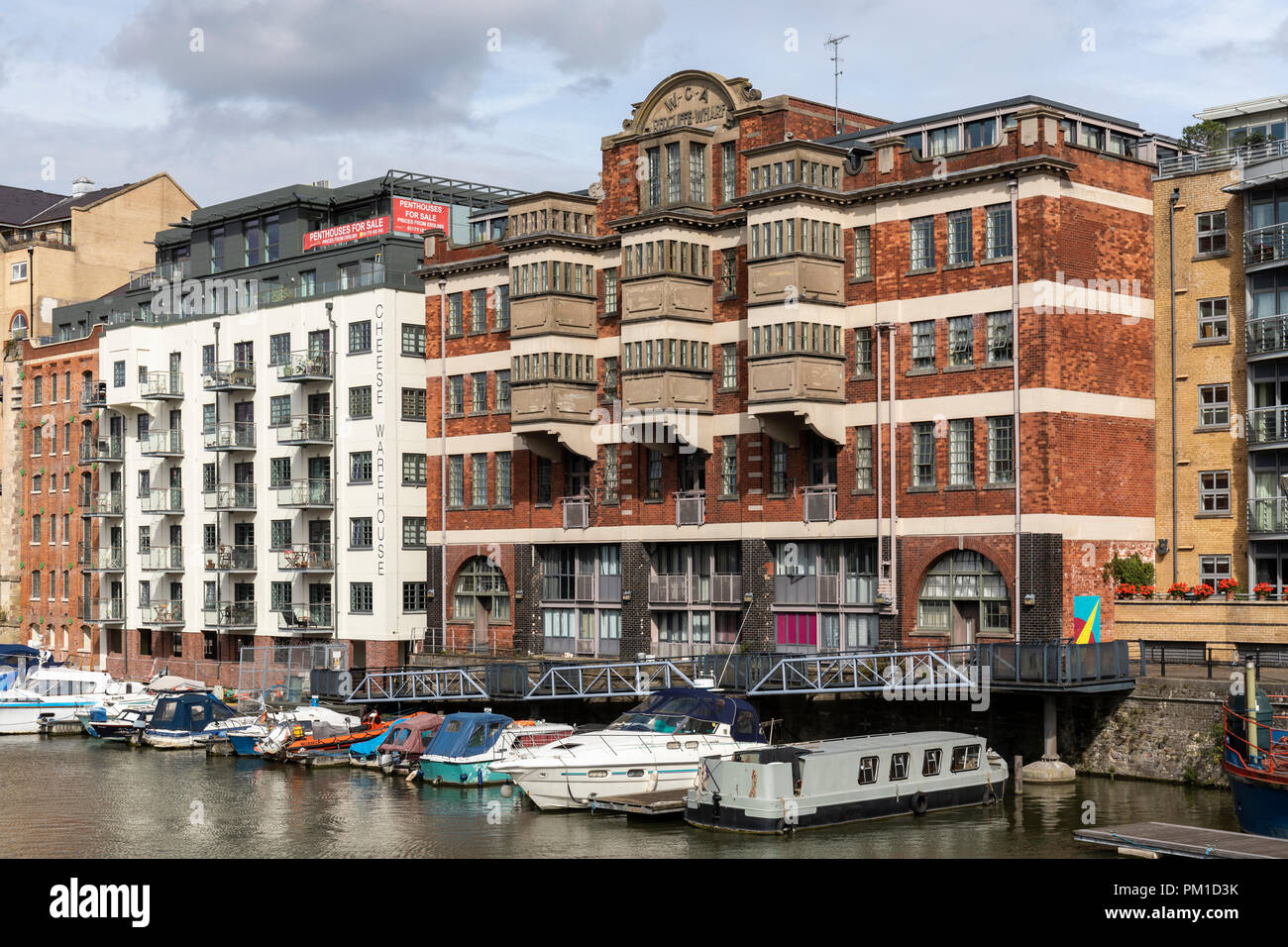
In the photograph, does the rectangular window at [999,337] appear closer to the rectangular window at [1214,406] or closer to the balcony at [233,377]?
the rectangular window at [1214,406]

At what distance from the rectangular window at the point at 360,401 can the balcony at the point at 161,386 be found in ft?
45.2

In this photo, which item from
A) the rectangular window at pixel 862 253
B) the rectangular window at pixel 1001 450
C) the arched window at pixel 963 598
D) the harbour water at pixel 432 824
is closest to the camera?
the harbour water at pixel 432 824

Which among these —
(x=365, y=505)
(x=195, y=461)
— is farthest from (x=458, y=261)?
(x=195, y=461)

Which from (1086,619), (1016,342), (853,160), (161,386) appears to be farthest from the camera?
(161,386)

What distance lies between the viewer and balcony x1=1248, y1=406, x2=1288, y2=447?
161 feet

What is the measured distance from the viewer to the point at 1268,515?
49375 millimetres

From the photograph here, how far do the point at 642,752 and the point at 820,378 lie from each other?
16.7 meters

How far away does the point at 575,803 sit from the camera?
42125 mm

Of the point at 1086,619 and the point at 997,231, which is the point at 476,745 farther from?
the point at 997,231

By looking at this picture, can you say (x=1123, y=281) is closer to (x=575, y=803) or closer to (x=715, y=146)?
(x=715, y=146)

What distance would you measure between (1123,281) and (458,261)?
2901 centimetres

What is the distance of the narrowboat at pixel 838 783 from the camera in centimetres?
3759

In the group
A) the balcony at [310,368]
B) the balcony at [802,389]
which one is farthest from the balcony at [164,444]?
the balcony at [802,389]

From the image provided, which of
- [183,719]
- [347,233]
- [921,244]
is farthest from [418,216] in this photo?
[921,244]
